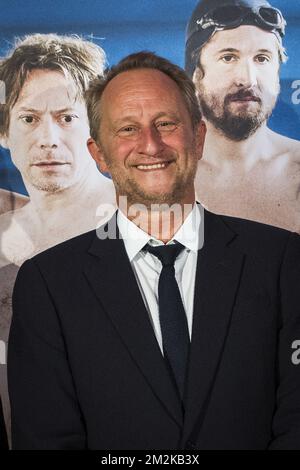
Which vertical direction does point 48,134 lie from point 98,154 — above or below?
above

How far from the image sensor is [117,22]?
2346mm

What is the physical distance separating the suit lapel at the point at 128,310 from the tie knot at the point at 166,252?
79mm

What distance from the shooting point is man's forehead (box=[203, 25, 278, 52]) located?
2.34 m

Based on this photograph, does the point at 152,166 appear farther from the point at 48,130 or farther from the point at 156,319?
the point at 48,130

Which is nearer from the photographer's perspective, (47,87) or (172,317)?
(172,317)

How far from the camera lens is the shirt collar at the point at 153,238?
1.82 metres

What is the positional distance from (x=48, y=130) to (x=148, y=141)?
2.23ft

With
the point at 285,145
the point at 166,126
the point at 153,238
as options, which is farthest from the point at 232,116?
the point at 153,238

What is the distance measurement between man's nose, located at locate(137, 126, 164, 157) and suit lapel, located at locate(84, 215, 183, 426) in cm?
25

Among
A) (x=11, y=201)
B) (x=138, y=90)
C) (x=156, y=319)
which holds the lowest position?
(x=156, y=319)

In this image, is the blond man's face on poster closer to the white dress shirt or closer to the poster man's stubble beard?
the poster man's stubble beard

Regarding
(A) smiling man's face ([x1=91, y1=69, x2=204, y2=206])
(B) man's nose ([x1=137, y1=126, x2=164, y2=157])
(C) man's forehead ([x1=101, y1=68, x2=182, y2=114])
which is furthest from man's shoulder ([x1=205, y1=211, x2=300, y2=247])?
(C) man's forehead ([x1=101, y1=68, x2=182, y2=114])

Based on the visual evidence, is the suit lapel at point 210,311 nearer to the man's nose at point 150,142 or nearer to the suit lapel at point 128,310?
the suit lapel at point 128,310
